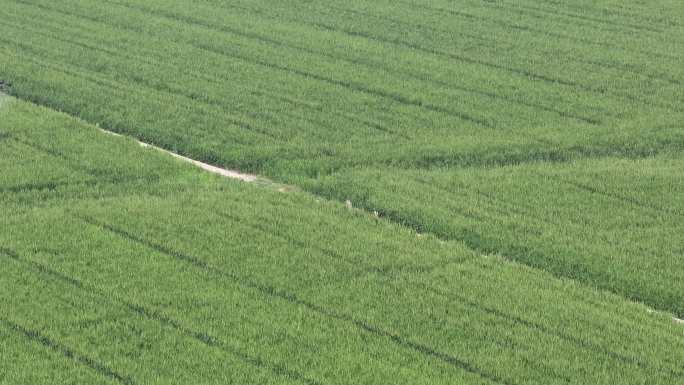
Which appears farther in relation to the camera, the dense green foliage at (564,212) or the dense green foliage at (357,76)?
the dense green foliage at (357,76)

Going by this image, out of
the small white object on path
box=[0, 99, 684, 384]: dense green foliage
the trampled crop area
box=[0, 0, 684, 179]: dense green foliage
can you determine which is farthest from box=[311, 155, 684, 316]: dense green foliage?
A: the small white object on path

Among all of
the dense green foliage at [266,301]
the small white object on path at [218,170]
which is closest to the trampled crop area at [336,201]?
the dense green foliage at [266,301]

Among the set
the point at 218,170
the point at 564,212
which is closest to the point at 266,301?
the point at 218,170

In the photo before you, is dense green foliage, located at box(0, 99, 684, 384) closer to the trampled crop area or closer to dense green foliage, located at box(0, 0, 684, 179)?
the trampled crop area

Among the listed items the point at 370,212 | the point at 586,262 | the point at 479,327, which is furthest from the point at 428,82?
the point at 479,327

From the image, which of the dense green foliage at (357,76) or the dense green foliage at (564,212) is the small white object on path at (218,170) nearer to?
the dense green foliage at (357,76)
